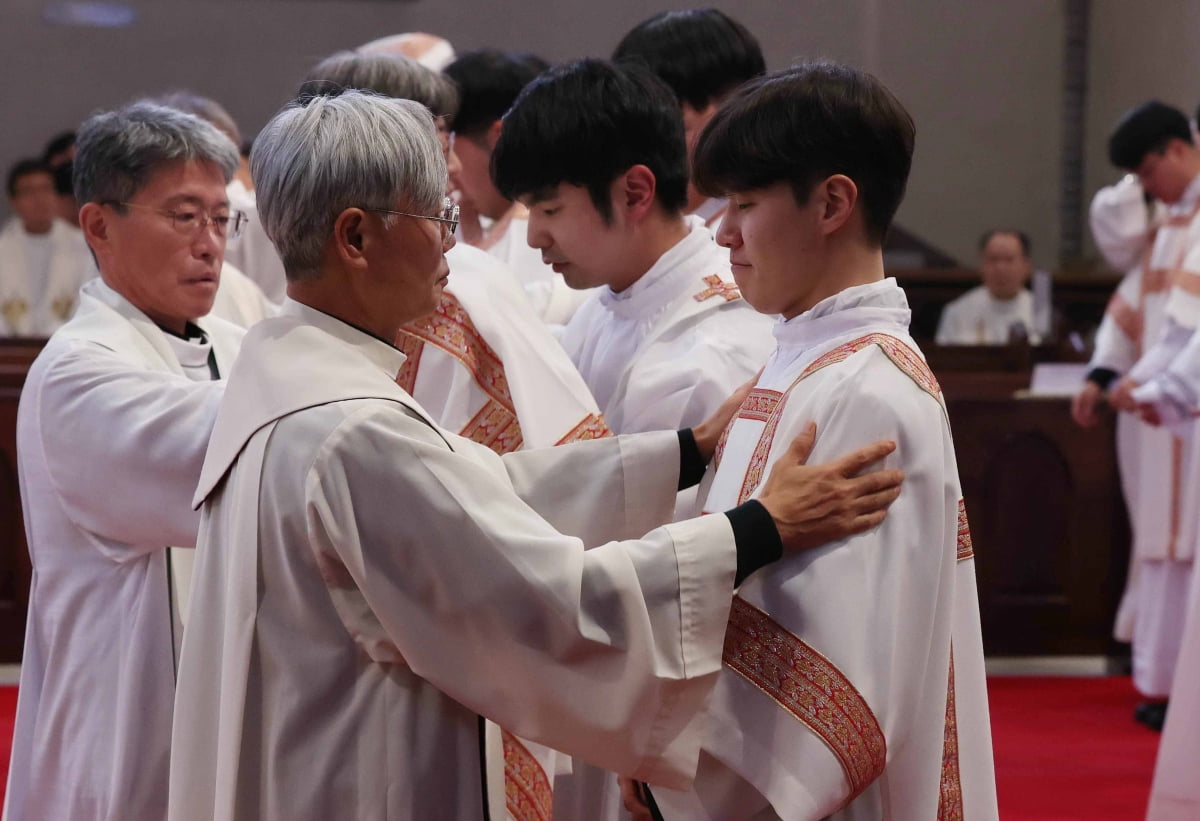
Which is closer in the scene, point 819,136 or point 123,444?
point 819,136

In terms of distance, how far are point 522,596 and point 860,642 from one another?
42 centimetres

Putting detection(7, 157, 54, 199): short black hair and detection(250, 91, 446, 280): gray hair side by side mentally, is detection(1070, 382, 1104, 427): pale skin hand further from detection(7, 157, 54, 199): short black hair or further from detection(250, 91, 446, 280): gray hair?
detection(7, 157, 54, 199): short black hair

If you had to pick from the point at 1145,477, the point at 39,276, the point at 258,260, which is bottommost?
the point at 1145,477

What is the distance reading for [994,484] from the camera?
632 centimetres

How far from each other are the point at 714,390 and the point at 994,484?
410cm

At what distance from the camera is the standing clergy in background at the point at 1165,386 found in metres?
5.36

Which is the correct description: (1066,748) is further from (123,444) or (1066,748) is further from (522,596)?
(522,596)

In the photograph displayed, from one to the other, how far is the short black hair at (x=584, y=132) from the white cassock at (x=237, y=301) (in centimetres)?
142

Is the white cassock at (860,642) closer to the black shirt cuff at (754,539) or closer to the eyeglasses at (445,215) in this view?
the black shirt cuff at (754,539)

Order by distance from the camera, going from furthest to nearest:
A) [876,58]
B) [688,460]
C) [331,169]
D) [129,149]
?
[876,58]
[129,149]
[688,460]
[331,169]

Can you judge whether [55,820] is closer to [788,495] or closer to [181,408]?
[181,408]

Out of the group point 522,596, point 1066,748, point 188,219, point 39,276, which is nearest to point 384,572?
point 522,596

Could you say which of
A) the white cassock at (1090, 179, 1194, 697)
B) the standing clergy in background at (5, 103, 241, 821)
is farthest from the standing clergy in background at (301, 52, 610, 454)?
the white cassock at (1090, 179, 1194, 697)

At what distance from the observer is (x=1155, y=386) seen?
530 centimetres
